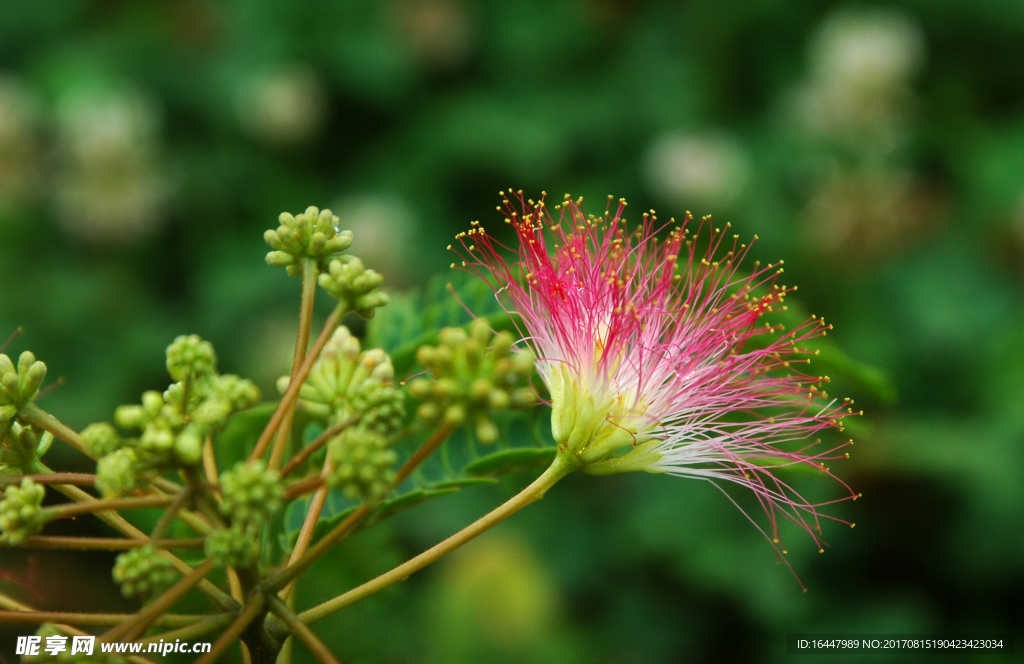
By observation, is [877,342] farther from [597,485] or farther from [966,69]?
[966,69]

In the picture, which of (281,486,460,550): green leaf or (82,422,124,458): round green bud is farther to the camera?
(281,486,460,550): green leaf

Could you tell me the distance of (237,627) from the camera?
1076 millimetres

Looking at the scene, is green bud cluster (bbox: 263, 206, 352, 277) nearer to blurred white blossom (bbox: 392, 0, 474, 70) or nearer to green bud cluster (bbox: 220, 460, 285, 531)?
green bud cluster (bbox: 220, 460, 285, 531)

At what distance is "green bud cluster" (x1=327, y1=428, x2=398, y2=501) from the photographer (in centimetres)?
104

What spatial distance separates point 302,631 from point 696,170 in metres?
5.04

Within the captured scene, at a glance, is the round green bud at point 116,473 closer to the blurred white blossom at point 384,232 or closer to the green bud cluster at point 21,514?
the green bud cluster at point 21,514

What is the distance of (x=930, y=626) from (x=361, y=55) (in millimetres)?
5561

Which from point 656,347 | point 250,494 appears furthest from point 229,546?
point 656,347

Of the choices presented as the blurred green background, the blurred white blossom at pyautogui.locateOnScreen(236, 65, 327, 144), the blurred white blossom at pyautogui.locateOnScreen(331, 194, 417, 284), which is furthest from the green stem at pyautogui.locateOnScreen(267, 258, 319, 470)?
the blurred white blossom at pyautogui.locateOnScreen(236, 65, 327, 144)

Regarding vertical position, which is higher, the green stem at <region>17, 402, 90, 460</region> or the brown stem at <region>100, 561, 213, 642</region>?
the green stem at <region>17, 402, 90, 460</region>

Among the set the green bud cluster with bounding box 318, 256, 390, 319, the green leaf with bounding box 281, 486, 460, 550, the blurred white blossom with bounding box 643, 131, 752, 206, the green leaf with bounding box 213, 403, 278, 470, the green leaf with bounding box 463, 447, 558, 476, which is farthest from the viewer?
the blurred white blossom with bounding box 643, 131, 752, 206

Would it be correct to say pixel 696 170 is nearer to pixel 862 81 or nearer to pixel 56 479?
pixel 862 81

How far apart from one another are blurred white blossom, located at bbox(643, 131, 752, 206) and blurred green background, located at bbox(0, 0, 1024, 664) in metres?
0.02

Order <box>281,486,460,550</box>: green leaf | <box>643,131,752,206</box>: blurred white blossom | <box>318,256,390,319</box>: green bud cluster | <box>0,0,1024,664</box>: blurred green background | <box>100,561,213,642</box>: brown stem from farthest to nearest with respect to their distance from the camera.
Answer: <box>643,131,752,206</box>: blurred white blossom
<box>0,0,1024,664</box>: blurred green background
<box>281,486,460,550</box>: green leaf
<box>318,256,390,319</box>: green bud cluster
<box>100,561,213,642</box>: brown stem
